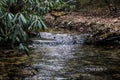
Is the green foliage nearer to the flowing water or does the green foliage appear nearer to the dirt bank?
the flowing water

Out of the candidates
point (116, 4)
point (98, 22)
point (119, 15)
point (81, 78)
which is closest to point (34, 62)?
point (81, 78)

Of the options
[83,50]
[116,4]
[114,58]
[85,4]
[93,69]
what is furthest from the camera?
[85,4]

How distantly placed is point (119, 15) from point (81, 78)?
1142 centimetres

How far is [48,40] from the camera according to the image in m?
13.4

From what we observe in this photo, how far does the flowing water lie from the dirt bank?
0.74 metres

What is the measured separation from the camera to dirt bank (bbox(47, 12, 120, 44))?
12492 millimetres

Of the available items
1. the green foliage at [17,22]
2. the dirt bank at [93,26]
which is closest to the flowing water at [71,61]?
the dirt bank at [93,26]

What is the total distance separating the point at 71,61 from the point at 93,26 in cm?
761

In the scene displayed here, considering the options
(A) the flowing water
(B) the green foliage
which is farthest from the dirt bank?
(B) the green foliage

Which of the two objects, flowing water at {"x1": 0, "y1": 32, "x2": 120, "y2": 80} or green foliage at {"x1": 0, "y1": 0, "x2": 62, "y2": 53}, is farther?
flowing water at {"x1": 0, "y1": 32, "x2": 120, "y2": 80}

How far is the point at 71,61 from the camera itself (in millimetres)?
9547

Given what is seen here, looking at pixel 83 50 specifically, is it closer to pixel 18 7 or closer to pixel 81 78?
pixel 81 78

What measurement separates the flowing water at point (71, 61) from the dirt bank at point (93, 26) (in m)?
0.74

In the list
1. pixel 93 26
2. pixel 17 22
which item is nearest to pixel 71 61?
pixel 17 22
